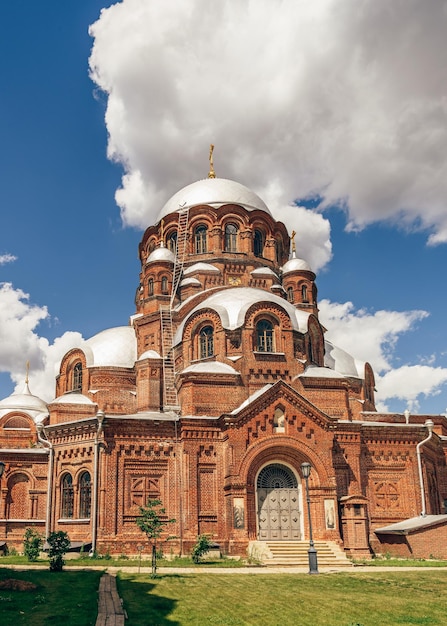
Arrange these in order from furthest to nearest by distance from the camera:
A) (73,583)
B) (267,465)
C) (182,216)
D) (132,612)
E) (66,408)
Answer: (182,216), (66,408), (267,465), (73,583), (132,612)

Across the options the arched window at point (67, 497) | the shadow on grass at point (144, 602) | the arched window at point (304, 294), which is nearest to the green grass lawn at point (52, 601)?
the shadow on grass at point (144, 602)

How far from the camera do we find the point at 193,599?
45.5 feet

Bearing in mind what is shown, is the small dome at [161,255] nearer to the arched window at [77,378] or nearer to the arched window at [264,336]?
the arched window at [77,378]

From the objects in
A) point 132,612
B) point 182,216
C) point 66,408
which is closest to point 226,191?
point 182,216

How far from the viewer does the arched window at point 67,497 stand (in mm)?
27859

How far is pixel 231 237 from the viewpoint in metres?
39.0

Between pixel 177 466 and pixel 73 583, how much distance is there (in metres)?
10.7

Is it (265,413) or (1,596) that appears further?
(265,413)

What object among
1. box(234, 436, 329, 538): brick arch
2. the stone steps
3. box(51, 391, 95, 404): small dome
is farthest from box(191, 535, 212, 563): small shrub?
box(51, 391, 95, 404): small dome

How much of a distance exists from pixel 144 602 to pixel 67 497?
15.7 metres

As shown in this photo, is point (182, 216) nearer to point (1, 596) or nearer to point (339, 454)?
point (339, 454)

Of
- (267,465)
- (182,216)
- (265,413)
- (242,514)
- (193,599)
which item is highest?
(182,216)

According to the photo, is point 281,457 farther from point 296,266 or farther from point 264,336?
point 296,266

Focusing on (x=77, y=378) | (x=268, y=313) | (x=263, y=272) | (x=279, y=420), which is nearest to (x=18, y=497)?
(x=77, y=378)
